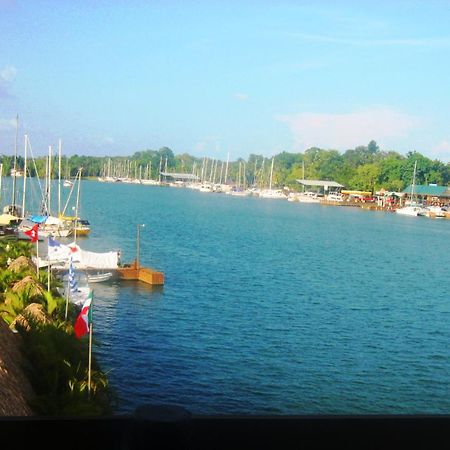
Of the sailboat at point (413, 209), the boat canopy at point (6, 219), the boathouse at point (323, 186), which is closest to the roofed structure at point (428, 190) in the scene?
the sailboat at point (413, 209)

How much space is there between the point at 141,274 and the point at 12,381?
38.3 feet

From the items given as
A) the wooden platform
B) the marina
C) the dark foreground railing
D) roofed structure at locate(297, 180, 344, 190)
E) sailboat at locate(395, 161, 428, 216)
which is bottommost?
the marina

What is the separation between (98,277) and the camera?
16.1m

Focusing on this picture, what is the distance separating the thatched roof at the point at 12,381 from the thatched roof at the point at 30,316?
595 mm

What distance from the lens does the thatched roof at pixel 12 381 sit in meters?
4.35

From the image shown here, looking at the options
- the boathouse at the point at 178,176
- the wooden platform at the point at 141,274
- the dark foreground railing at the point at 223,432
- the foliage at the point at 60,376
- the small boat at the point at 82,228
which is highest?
the boathouse at the point at 178,176

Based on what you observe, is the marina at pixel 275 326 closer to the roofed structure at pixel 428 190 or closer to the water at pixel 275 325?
the water at pixel 275 325

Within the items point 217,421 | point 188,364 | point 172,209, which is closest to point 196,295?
point 188,364

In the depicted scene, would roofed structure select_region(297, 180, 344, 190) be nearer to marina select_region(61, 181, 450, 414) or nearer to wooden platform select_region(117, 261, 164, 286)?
marina select_region(61, 181, 450, 414)

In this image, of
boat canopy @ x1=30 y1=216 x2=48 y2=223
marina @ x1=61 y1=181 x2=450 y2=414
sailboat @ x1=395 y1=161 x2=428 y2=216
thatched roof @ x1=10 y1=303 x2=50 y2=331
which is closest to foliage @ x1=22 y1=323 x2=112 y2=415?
thatched roof @ x1=10 y1=303 x2=50 y2=331

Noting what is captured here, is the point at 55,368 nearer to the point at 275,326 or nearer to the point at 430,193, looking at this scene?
the point at 275,326

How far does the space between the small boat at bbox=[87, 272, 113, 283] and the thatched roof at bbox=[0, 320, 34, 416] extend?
31.9ft

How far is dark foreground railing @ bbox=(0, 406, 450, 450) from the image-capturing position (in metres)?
0.90

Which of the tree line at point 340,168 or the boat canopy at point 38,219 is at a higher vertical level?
the tree line at point 340,168
